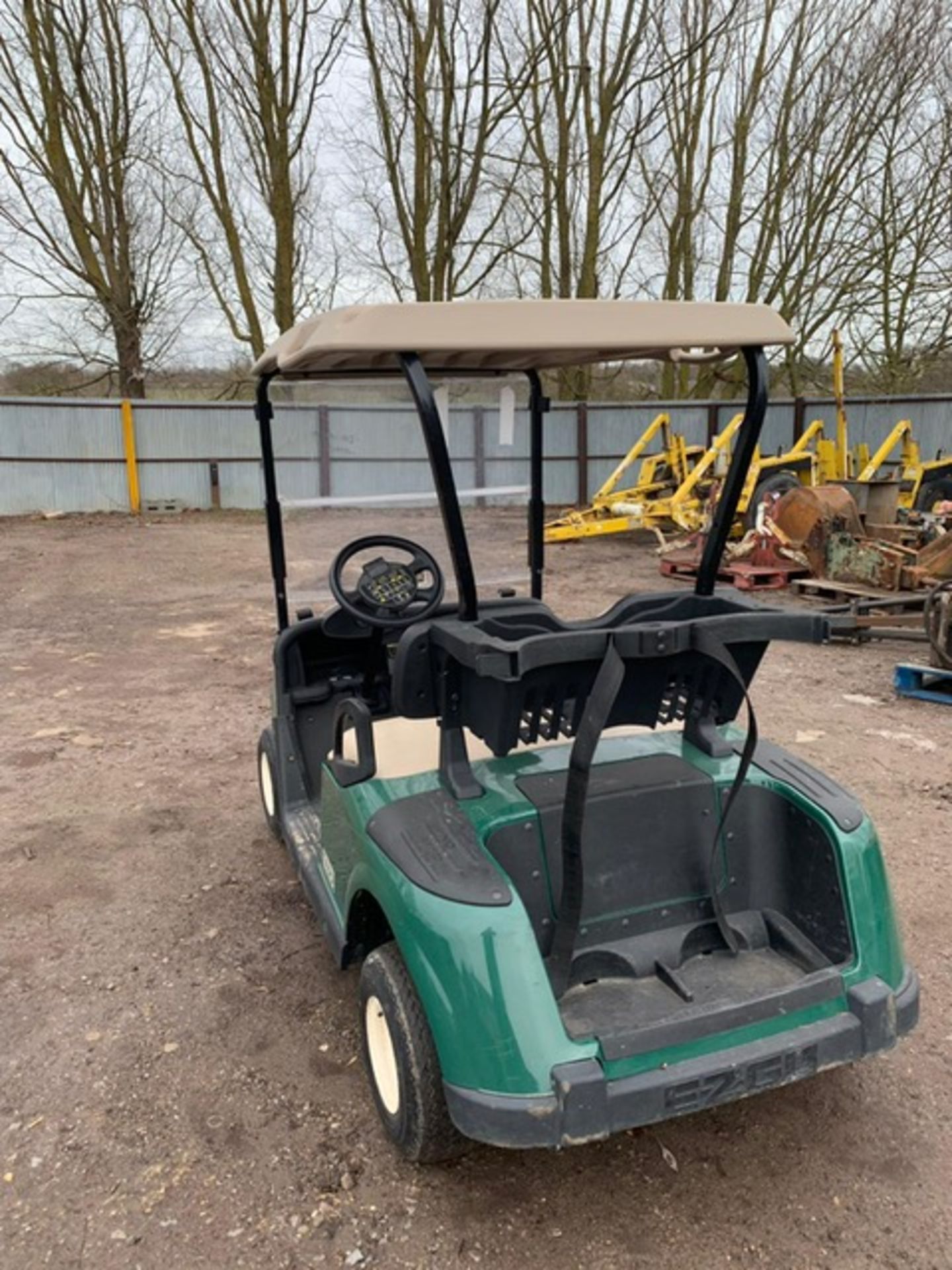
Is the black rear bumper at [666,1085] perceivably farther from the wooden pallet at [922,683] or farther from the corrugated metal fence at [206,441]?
the corrugated metal fence at [206,441]

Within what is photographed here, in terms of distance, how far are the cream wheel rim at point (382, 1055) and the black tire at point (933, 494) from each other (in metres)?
10.2

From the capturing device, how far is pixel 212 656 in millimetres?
6012

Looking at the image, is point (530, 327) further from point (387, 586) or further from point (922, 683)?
point (922, 683)

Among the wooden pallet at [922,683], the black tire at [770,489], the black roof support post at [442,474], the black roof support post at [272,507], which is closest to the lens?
the black roof support post at [442,474]

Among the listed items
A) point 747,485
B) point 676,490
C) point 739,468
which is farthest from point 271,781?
point 676,490

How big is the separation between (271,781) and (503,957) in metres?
1.72

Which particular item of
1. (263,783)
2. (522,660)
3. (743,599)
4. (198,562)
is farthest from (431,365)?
(198,562)

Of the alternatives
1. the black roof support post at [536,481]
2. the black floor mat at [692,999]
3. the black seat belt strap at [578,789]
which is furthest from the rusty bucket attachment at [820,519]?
the black seat belt strap at [578,789]

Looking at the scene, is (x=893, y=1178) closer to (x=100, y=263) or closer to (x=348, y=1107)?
(x=348, y=1107)

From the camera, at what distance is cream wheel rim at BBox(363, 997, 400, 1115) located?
6.02 ft

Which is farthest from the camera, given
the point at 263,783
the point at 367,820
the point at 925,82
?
the point at 925,82

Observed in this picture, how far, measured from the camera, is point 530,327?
174cm

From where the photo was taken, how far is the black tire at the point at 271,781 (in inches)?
120

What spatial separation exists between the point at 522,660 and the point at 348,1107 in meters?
1.16
